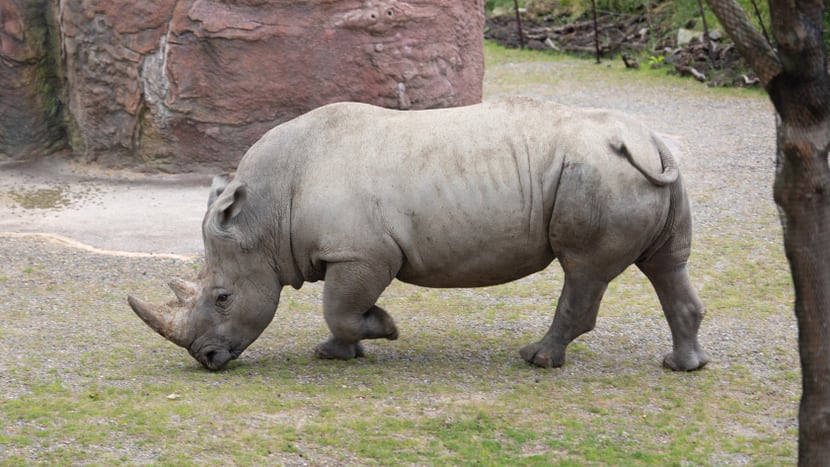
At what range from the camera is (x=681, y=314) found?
752cm

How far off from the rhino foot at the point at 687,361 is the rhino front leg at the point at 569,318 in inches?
21.5

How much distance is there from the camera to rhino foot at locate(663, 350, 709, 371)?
296 inches

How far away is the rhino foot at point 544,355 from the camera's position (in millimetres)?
7562

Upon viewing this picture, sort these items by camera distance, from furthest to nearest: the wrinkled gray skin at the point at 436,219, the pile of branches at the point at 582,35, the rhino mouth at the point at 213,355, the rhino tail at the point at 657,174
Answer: the pile of branches at the point at 582,35
the rhino mouth at the point at 213,355
the wrinkled gray skin at the point at 436,219
the rhino tail at the point at 657,174

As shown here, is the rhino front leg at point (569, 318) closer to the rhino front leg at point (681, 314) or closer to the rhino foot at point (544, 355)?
the rhino foot at point (544, 355)

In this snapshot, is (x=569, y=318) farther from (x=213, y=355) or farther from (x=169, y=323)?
(x=169, y=323)

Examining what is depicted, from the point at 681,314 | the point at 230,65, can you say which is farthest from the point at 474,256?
the point at 230,65

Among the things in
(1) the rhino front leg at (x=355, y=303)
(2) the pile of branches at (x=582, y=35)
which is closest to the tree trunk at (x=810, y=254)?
(1) the rhino front leg at (x=355, y=303)

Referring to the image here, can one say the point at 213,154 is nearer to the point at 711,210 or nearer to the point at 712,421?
the point at 711,210

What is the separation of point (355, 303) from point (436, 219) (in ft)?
2.32

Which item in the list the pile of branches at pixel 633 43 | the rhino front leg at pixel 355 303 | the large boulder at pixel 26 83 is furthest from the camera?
the pile of branches at pixel 633 43

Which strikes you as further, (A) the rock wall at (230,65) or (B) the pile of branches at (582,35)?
(B) the pile of branches at (582,35)

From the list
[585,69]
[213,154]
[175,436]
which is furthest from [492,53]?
[175,436]

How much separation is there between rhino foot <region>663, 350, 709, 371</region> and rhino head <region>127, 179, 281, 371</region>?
2.51 meters
